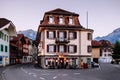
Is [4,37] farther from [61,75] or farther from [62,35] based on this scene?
[61,75]

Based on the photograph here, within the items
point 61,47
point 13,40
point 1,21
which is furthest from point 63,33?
point 13,40

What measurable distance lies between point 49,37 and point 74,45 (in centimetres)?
580

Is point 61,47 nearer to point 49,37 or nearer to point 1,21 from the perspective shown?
point 49,37

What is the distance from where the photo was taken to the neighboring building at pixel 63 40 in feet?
187

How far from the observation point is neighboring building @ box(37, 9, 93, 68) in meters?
56.9

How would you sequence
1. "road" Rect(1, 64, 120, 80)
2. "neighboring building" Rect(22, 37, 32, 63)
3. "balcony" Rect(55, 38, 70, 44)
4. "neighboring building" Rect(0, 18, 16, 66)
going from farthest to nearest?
1. "neighboring building" Rect(22, 37, 32, 63)
2. "neighboring building" Rect(0, 18, 16, 66)
3. "balcony" Rect(55, 38, 70, 44)
4. "road" Rect(1, 64, 120, 80)

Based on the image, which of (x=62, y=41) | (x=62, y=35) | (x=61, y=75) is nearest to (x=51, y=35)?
(x=62, y=35)

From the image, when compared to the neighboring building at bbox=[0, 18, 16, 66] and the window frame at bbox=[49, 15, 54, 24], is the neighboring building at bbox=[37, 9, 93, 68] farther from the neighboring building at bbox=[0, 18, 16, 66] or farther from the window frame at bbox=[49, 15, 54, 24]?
the neighboring building at bbox=[0, 18, 16, 66]

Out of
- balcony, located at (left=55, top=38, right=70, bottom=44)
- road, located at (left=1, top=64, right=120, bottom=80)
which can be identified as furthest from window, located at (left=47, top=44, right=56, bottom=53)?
road, located at (left=1, top=64, right=120, bottom=80)

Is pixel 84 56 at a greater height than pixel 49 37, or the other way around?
pixel 49 37

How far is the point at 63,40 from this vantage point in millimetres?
57281

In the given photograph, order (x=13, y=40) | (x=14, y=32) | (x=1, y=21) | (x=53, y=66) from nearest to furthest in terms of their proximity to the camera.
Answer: (x=53, y=66)
(x=1, y=21)
(x=14, y=32)
(x=13, y=40)

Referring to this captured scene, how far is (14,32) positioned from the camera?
3036 inches

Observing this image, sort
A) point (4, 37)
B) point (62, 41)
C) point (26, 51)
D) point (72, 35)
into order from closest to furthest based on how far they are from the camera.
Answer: point (62, 41), point (72, 35), point (4, 37), point (26, 51)
